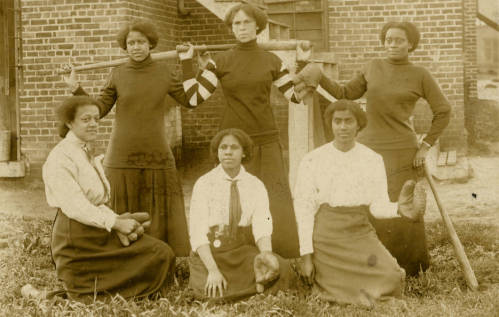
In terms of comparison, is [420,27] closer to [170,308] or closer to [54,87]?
[54,87]

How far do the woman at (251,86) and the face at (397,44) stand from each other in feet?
2.48

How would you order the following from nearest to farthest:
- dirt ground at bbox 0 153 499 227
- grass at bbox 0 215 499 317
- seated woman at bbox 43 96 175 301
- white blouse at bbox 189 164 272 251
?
grass at bbox 0 215 499 317 < seated woman at bbox 43 96 175 301 < white blouse at bbox 189 164 272 251 < dirt ground at bbox 0 153 499 227

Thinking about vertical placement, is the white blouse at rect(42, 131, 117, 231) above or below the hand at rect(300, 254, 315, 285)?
above

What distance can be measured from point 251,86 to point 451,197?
453cm

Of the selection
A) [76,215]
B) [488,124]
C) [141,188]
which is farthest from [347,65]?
[76,215]

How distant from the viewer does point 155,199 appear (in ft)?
16.4

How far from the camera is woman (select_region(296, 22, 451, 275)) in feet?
15.9

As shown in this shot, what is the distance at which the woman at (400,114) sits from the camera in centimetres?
485

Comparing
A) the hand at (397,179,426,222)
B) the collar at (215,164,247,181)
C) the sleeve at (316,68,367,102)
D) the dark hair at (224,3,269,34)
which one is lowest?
the hand at (397,179,426,222)

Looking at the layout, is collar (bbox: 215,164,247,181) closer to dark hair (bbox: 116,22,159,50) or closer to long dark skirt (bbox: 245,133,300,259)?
long dark skirt (bbox: 245,133,300,259)

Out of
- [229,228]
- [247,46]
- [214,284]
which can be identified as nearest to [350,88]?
[247,46]

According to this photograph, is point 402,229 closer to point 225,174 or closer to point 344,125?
point 344,125

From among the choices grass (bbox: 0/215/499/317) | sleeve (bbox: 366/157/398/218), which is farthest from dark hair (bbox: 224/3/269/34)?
grass (bbox: 0/215/499/317)

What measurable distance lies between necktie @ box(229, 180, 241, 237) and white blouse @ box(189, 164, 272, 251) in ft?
0.07
